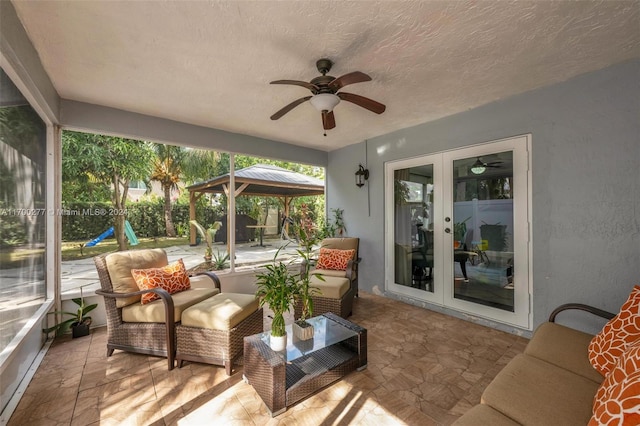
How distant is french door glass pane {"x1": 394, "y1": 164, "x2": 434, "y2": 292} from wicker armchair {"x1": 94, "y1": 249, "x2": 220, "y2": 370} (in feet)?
9.62

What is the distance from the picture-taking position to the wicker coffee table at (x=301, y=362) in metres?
1.75

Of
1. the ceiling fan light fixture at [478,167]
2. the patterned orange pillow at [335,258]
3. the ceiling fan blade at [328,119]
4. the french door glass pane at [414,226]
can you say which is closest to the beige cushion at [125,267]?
the patterned orange pillow at [335,258]

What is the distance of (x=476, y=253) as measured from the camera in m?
3.31

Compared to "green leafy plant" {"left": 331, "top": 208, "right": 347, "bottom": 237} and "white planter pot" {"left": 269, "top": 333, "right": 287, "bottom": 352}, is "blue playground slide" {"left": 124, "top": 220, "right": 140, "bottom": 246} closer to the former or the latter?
"white planter pot" {"left": 269, "top": 333, "right": 287, "bottom": 352}

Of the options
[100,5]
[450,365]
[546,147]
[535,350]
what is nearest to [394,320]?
[450,365]

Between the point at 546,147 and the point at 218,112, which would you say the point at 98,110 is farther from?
the point at 546,147

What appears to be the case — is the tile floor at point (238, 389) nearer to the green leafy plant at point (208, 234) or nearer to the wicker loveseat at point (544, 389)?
the wicker loveseat at point (544, 389)

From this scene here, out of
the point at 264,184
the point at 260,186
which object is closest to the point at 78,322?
the point at 264,184

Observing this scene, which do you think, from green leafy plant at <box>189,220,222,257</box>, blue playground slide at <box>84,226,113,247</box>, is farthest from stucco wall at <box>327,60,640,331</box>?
blue playground slide at <box>84,226,113,247</box>

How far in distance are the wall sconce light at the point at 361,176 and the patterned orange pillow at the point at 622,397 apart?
12.1 ft

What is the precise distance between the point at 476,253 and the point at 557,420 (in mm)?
2426

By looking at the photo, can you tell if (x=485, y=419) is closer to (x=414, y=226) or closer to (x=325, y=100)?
(x=325, y=100)

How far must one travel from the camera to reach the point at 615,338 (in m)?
1.52

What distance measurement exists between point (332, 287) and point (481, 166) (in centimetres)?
236
